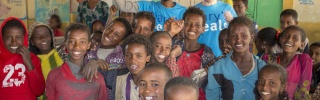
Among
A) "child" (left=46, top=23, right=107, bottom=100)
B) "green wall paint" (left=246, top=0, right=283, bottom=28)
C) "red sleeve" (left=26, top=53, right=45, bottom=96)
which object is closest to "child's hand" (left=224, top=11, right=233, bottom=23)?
"child" (left=46, top=23, right=107, bottom=100)

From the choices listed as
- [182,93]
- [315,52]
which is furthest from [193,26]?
[315,52]

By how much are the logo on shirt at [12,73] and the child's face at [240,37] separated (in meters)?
1.70

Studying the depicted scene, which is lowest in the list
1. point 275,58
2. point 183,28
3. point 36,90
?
point 36,90

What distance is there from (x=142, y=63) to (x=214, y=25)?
5.01ft

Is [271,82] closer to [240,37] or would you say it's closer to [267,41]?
[240,37]

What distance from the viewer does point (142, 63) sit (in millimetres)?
2703

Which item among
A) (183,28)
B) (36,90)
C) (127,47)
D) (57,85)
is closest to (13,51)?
(36,90)

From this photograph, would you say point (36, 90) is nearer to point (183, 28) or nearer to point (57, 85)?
point (57, 85)

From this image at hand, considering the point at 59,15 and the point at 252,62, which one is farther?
the point at 59,15

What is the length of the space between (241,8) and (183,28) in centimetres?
172

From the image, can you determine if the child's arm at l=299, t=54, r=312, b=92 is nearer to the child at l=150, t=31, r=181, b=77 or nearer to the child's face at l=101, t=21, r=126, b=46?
the child at l=150, t=31, r=181, b=77

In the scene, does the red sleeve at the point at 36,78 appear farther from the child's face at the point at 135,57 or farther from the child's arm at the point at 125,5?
the child's arm at the point at 125,5

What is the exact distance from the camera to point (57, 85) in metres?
2.79

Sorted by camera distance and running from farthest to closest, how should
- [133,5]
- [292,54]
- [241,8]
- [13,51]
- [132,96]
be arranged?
[241,8], [133,5], [292,54], [13,51], [132,96]
